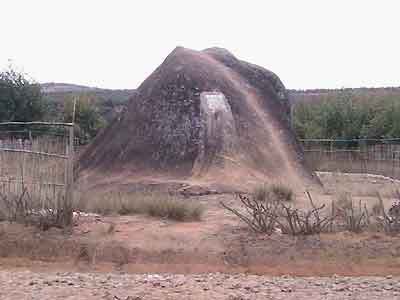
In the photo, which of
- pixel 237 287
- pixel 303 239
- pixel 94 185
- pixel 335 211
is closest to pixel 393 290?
pixel 237 287

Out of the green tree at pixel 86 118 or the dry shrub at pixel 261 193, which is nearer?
the dry shrub at pixel 261 193

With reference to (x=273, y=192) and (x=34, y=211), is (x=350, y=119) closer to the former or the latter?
(x=273, y=192)

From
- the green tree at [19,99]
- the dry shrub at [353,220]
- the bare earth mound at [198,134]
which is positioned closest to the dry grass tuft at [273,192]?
the bare earth mound at [198,134]

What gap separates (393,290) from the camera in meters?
10.4

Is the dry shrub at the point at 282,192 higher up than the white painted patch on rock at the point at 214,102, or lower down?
lower down

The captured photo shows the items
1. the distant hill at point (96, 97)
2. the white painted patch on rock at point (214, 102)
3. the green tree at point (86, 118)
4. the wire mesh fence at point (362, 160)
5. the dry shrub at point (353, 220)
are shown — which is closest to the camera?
the dry shrub at point (353, 220)

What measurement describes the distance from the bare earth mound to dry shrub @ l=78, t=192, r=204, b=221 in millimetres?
2245

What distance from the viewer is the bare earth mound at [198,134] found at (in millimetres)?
18250

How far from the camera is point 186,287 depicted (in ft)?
33.9

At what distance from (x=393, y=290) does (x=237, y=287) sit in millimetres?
2196

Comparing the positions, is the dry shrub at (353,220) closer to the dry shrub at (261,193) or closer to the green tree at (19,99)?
the dry shrub at (261,193)

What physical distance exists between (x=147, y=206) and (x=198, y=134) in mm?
4108

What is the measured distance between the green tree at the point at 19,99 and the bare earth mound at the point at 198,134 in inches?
406

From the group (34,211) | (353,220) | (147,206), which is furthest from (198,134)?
(353,220)
